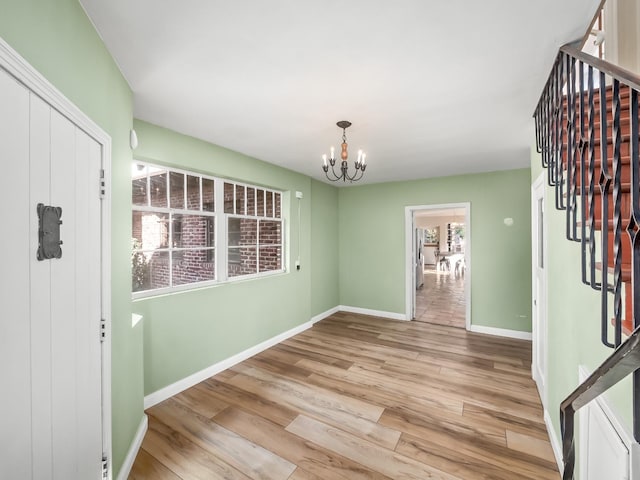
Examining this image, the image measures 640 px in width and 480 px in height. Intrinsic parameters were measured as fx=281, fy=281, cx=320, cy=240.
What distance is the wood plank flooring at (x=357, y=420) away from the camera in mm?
1809

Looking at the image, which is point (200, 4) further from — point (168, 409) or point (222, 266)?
point (168, 409)

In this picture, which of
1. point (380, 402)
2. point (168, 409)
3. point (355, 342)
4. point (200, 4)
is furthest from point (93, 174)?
point (355, 342)

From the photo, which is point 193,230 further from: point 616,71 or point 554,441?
point 554,441

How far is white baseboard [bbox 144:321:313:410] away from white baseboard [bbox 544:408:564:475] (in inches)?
114

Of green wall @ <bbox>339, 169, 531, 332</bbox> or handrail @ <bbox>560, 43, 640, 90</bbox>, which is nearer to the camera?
handrail @ <bbox>560, 43, 640, 90</bbox>

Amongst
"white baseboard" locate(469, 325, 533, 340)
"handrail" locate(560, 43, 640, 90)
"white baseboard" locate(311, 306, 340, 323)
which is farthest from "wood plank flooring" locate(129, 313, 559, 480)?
"handrail" locate(560, 43, 640, 90)

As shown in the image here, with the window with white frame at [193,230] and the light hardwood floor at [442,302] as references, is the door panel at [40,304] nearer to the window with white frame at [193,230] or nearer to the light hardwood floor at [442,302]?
the window with white frame at [193,230]

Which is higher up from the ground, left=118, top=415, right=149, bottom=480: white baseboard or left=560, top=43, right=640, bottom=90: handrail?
left=560, top=43, right=640, bottom=90: handrail

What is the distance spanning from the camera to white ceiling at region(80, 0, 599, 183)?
128 centimetres

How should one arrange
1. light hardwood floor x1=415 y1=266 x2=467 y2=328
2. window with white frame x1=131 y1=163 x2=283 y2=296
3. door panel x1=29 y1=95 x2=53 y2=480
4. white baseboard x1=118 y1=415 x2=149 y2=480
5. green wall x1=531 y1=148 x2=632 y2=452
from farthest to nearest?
1. light hardwood floor x1=415 y1=266 x2=467 y2=328
2. window with white frame x1=131 y1=163 x2=283 y2=296
3. white baseboard x1=118 y1=415 x2=149 y2=480
4. green wall x1=531 y1=148 x2=632 y2=452
5. door panel x1=29 y1=95 x2=53 y2=480

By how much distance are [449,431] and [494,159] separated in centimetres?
316

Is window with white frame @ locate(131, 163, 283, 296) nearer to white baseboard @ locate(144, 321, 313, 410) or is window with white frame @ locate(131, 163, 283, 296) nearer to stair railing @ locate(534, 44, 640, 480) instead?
white baseboard @ locate(144, 321, 313, 410)

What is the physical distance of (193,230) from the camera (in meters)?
2.98

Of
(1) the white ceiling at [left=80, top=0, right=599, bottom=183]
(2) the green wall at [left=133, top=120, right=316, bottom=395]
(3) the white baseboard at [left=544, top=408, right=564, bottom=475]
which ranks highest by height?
(1) the white ceiling at [left=80, top=0, right=599, bottom=183]
